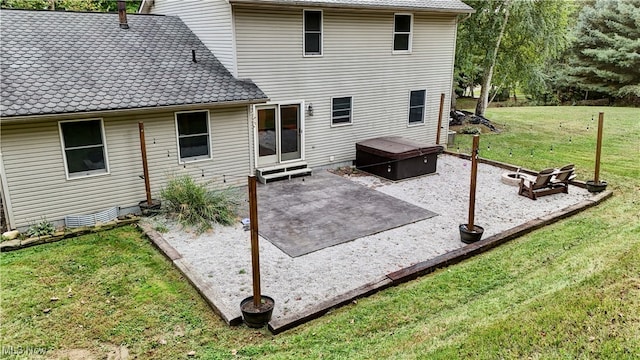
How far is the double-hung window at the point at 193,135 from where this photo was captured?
34.5ft

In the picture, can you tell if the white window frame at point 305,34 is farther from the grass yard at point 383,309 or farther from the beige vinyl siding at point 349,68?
the grass yard at point 383,309

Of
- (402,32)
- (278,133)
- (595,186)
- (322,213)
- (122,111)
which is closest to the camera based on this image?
(122,111)

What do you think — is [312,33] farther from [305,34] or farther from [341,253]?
[341,253]

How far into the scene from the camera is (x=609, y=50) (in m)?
27.9

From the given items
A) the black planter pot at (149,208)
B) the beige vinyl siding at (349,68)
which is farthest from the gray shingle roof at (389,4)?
the black planter pot at (149,208)

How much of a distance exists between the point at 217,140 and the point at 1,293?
559cm

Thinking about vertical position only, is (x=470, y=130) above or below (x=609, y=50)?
below

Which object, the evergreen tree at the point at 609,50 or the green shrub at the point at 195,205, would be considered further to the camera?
the evergreen tree at the point at 609,50

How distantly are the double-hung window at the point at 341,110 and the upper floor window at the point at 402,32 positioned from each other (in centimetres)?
241

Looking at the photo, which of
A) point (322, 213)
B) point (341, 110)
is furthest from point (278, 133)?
point (322, 213)

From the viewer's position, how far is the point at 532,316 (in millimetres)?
5098

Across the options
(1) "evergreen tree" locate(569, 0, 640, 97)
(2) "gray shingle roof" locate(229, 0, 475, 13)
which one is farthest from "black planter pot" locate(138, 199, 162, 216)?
(1) "evergreen tree" locate(569, 0, 640, 97)

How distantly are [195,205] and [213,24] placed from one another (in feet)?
17.2

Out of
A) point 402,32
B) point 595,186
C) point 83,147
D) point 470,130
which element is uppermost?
point 402,32
